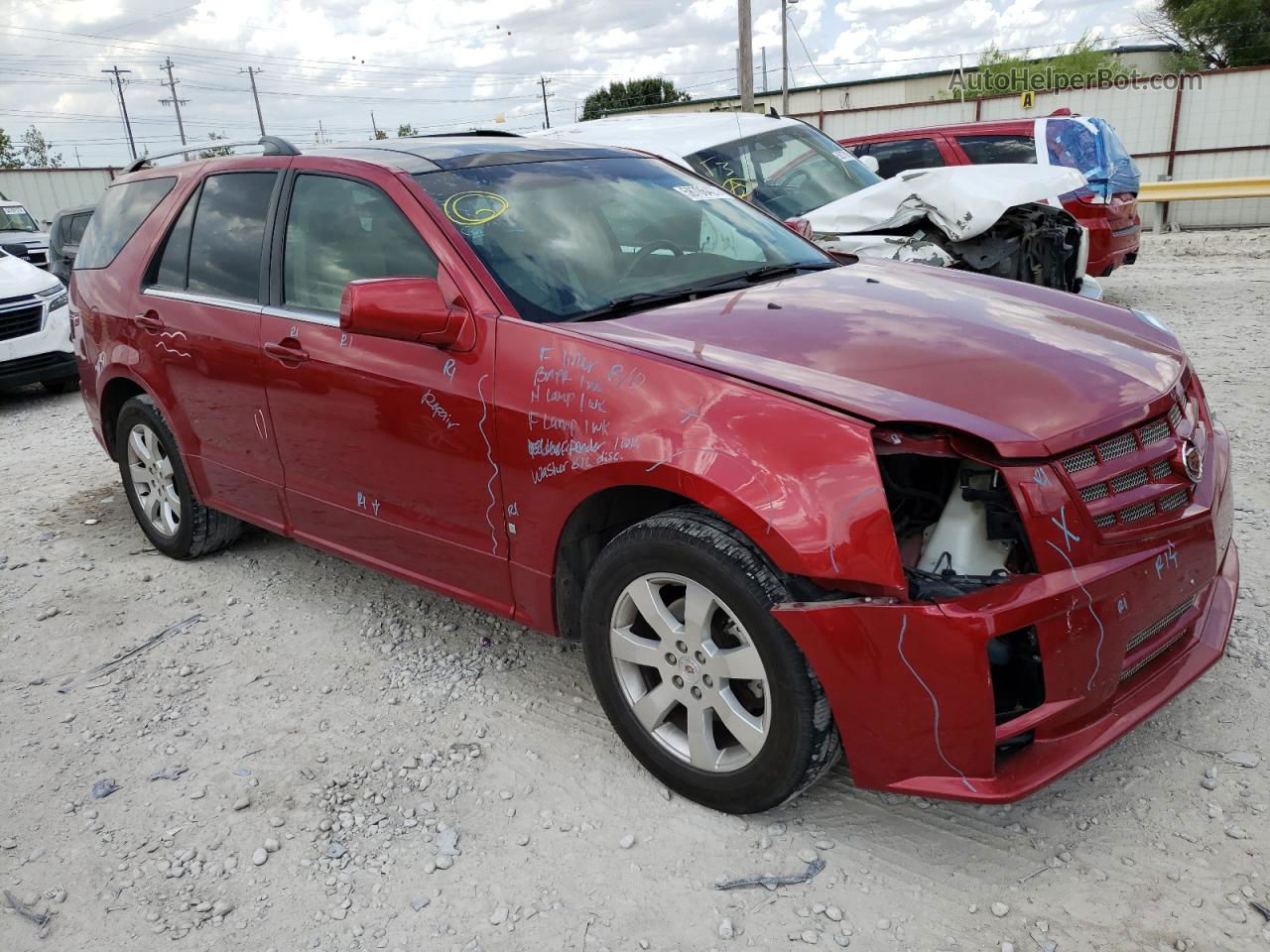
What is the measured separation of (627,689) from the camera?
2.70m

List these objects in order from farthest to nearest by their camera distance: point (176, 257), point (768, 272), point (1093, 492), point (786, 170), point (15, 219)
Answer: point (15, 219) < point (786, 170) < point (176, 257) < point (768, 272) < point (1093, 492)

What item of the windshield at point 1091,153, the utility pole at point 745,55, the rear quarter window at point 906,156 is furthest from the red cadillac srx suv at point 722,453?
the utility pole at point 745,55

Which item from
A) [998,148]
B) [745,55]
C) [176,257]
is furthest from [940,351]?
[745,55]

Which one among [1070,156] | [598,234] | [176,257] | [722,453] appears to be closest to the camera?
[722,453]

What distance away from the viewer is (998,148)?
31.2 ft

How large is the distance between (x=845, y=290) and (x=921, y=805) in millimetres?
1510

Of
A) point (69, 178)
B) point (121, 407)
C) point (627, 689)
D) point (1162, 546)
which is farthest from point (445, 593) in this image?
point (69, 178)

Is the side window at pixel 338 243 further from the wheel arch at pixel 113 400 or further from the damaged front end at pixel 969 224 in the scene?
the damaged front end at pixel 969 224

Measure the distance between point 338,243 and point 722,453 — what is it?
1765mm

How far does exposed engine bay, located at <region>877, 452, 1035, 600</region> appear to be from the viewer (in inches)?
85.2

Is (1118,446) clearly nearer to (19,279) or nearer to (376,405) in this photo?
(376,405)

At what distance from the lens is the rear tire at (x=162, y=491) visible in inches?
172

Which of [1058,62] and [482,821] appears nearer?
[482,821]

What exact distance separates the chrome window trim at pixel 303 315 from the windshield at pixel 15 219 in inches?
618
